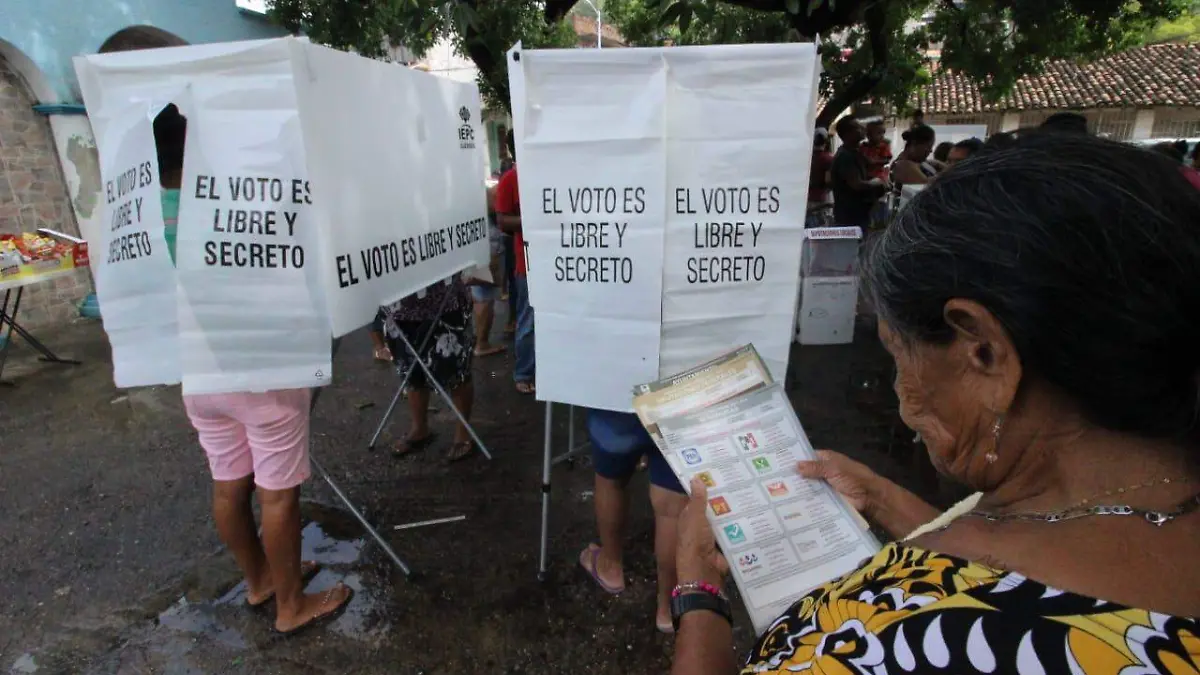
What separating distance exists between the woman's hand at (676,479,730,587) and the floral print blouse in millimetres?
487

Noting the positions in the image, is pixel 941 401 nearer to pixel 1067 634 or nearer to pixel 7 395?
pixel 1067 634

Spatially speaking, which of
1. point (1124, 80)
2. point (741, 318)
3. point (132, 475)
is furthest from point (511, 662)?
point (1124, 80)

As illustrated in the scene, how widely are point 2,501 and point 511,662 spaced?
10.1 feet

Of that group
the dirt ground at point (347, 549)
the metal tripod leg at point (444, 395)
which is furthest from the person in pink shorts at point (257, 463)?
the metal tripod leg at point (444, 395)

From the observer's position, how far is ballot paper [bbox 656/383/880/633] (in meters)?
1.32

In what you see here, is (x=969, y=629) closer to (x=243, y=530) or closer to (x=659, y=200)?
(x=659, y=200)

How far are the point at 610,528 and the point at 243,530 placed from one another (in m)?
1.37

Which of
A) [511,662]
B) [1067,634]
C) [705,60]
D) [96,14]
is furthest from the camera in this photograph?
[96,14]

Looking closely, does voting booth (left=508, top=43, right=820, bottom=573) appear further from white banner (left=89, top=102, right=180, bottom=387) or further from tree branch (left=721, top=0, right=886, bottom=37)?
tree branch (left=721, top=0, right=886, bottom=37)

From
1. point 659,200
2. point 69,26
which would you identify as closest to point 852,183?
→ point 659,200

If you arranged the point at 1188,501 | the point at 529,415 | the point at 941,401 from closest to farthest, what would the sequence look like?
the point at 1188,501 → the point at 941,401 → the point at 529,415

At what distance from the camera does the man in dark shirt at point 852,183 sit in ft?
21.6

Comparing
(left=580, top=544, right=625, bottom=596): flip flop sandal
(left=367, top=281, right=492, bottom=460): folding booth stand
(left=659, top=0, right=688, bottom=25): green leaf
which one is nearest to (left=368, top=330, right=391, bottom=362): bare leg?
(left=367, top=281, right=492, bottom=460): folding booth stand

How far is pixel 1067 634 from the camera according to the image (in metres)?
0.65
